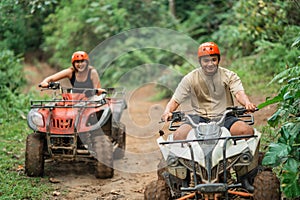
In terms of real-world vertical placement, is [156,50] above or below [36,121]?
above

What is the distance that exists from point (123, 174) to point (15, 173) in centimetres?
160

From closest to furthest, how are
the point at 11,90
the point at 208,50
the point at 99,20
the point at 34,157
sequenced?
the point at 208,50, the point at 34,157, the point at 11,90, the point at 99,20

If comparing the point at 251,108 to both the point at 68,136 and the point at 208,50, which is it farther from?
the point at 68,136

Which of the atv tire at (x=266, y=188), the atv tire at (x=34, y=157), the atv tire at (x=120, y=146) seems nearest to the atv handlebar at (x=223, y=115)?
the atv tire at (x=266, y=188)

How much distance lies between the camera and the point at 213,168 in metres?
4.64

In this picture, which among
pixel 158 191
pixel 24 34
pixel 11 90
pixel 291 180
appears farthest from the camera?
pixel 24 34

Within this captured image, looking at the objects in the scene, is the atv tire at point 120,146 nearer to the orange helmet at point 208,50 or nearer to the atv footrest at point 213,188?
the orange helmet at point 208,50

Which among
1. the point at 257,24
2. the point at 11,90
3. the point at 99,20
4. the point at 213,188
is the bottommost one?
the point at 213,188

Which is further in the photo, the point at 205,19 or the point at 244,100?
the point at 205,19

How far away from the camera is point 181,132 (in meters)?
5.22

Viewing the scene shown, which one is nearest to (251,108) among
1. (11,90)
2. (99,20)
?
(11,90)

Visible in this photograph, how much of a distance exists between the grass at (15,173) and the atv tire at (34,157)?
0.36 ft

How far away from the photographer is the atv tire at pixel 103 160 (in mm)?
7098

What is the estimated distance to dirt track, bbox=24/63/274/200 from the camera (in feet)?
21.4
